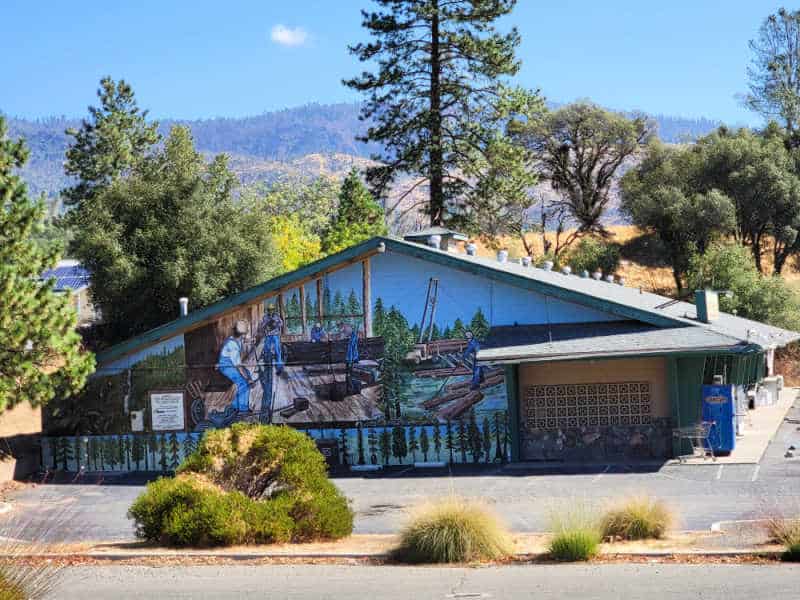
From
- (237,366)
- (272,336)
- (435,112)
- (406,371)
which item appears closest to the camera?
(406,371)

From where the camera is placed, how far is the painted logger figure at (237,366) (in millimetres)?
30016

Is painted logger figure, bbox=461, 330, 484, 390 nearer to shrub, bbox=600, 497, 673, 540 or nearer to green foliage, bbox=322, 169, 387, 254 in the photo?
shrub, bbox=600, 497, 673, 540

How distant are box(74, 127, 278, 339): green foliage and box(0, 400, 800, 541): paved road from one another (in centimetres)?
1680

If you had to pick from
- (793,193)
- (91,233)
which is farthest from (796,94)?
(91,233)

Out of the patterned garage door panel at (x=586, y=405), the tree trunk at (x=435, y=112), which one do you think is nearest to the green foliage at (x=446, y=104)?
the tree trunk at (x=435, y=112)

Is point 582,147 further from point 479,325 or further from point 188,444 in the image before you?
point 188,444

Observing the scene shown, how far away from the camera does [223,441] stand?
1830 cm

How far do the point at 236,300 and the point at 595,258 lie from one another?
41.8 meters

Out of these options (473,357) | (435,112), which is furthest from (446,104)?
(473,357)

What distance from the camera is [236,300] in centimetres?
2972

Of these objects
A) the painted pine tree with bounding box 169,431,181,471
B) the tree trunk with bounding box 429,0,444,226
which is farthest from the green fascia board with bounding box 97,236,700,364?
the tree trunk with bounding box 429,0,444,226

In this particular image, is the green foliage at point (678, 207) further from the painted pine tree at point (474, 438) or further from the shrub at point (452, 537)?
the shrub at point (452, 537)

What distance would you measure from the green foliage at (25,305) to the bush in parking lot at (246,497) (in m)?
5.39

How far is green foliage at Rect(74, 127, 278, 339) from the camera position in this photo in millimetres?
44188
